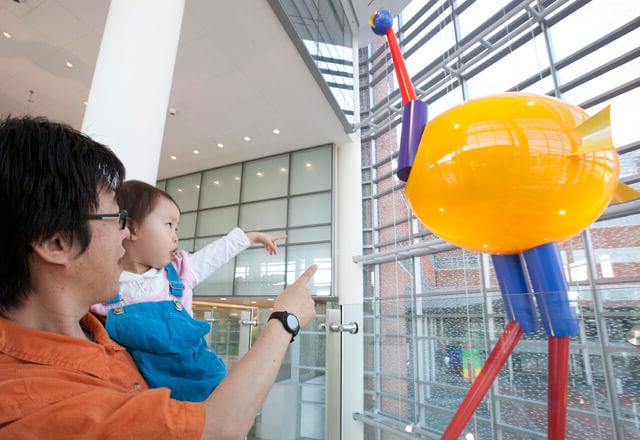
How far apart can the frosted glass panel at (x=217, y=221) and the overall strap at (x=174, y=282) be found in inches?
318

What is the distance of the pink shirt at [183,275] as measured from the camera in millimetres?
1115

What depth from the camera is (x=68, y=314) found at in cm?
72

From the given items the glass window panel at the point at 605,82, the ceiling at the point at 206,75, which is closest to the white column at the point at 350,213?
the ceiling at the point at 206,75

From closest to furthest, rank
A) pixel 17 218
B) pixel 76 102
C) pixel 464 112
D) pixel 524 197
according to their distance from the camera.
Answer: pixel 17 218 → pixel 524 197 → pixel 464 112 → pixel 76 102

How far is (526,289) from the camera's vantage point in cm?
105

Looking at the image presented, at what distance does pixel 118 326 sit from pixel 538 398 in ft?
4.09

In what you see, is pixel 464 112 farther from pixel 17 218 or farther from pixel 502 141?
pixel 17 218

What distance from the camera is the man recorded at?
1.73ft

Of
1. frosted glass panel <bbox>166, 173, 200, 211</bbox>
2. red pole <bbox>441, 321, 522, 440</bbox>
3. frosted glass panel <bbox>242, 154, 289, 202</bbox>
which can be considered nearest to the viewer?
red pole <bbox>441, 321, 522, 440</bbox>

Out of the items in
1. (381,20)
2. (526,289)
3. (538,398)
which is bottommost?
(538,398)

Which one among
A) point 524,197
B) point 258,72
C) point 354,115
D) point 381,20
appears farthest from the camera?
point 354,115

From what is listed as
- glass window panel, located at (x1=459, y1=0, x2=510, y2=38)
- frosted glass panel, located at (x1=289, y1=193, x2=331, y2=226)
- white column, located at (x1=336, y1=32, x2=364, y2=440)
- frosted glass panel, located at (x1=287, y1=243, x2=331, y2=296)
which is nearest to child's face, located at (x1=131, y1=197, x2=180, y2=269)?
glass window panel, located at (x1=459, y1=0, x2=510, y2=38)

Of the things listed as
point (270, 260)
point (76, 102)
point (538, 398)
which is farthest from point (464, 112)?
point (76, 102)

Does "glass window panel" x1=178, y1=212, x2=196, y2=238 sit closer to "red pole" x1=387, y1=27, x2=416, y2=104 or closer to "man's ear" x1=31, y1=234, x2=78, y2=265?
"red pole" x1=387, y1=27, x2=416, y2=104
